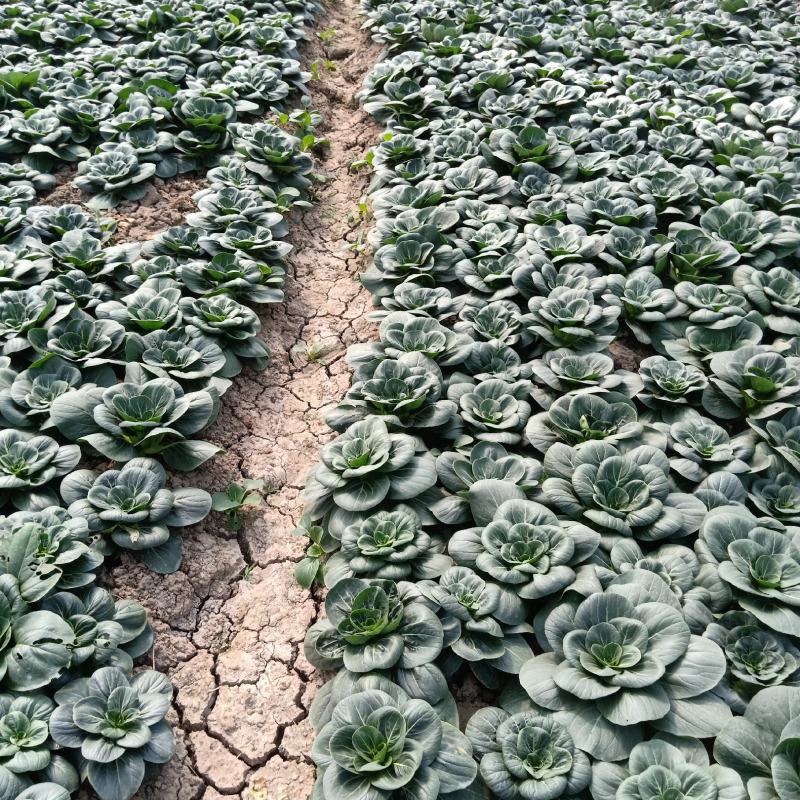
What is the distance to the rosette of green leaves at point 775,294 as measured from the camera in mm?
3996

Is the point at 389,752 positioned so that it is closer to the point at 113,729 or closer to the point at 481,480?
the point at 113,729

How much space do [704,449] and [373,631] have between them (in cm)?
195

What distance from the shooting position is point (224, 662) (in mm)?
3070

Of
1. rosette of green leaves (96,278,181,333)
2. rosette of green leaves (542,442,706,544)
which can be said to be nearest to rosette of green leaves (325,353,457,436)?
rosette of green leaves (542,442,706,544)

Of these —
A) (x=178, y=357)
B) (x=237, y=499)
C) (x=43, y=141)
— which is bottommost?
(x=237, y=499)

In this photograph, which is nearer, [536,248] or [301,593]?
[301,593]

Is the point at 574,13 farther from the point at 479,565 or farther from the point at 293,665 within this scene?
the point at 293,665

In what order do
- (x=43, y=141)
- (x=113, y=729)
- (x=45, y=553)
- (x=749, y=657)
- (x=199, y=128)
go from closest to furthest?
1. (x=113, y=729)
2. (x=749, y=657)
3. (x=45, y=553)
4. (x=43, y=141)
5. (x=199, y=128)

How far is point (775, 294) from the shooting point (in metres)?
4.12

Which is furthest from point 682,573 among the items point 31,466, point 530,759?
point 31,466

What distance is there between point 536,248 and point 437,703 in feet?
9.86

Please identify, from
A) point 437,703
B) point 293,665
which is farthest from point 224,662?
point 437,703

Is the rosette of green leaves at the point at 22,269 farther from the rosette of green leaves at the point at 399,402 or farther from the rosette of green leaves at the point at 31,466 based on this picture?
the rosette of green leaves at the point at 399,402

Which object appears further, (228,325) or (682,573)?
(228,325)
